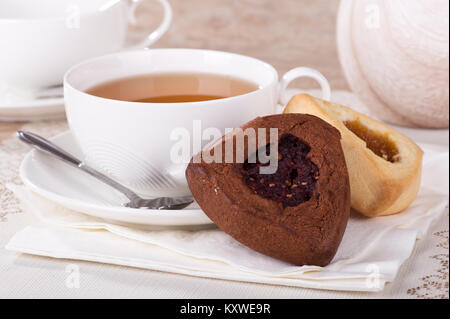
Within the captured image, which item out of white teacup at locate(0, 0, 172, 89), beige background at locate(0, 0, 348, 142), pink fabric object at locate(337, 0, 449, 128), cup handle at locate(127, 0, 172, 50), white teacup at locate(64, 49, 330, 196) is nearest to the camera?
white teacup at locate(64, 49, 330, 196)

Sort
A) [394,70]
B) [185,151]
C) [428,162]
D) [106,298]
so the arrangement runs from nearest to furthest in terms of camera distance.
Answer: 1. [106,298]
2. [185,151]
3. [428,162]
4. [394,70]

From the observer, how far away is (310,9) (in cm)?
195

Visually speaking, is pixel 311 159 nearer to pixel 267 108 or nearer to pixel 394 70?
pixel 267 108

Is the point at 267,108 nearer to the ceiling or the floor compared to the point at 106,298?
nearer to the ceiling

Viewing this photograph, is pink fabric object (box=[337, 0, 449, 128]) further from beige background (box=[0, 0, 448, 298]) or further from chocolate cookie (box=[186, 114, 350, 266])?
chocolate cookie (box=[186, 114, 350, 266])

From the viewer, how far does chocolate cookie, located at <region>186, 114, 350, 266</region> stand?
26.3 inches

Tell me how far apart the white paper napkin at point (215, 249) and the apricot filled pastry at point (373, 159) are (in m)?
0.03

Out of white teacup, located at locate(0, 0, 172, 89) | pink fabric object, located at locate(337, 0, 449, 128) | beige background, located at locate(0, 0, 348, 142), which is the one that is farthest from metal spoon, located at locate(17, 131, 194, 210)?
beige background, located at locate(0, 0, 348, 142)

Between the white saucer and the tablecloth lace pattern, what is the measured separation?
5 cm

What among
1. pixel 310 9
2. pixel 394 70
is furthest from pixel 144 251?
pixel 310 9

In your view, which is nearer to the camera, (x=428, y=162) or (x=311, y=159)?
(x=311, y=159)

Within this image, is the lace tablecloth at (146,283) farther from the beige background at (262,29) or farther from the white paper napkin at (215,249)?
the beige background at (262,29)

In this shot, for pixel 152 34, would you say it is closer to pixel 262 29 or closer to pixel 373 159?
pixel 262 29

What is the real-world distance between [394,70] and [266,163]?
1.42 ft
